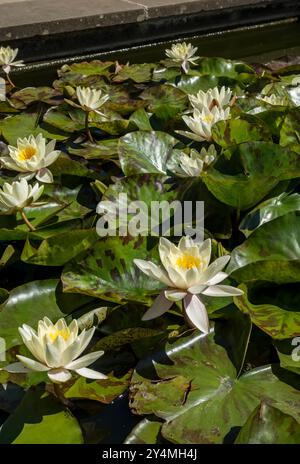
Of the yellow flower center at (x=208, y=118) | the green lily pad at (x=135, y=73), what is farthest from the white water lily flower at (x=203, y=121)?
the green lily pad at (x=135, y=73)

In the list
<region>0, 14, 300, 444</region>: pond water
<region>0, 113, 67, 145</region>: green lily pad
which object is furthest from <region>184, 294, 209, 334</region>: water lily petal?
<region>0, 14, 300, 444</region>: pond water

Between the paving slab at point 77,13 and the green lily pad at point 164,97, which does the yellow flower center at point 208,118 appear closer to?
the green lily pad at point 164,97

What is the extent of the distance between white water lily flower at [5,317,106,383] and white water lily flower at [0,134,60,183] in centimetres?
56

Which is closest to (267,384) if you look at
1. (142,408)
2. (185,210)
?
(142,408)

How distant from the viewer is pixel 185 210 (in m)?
1.35

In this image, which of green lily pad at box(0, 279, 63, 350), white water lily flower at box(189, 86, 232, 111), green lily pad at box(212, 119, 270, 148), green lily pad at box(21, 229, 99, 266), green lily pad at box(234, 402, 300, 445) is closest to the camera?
green lily pad at box(234, 402, 300, 445)

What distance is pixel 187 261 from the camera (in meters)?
1.01

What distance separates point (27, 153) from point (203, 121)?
0.44 meters

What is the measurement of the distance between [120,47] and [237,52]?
855 mm

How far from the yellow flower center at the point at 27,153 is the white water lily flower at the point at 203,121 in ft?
1.19

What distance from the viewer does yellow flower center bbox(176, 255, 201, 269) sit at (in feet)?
3.31

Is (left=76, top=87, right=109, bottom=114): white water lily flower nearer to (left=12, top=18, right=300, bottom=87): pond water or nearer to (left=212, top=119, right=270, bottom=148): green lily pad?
(left=212, top=119, right=270, bottom=148): green lily pad

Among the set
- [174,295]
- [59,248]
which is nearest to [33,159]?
[59,248]

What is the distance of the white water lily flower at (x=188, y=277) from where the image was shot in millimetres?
965
